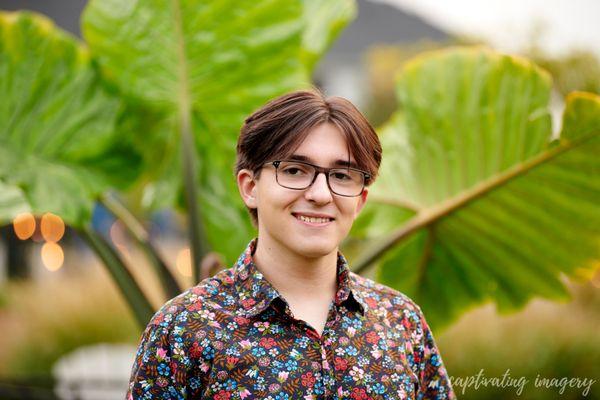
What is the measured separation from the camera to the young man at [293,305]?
141cm

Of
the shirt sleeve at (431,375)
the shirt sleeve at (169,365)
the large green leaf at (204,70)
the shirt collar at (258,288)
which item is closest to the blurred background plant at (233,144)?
the large green leaf at (204,70)

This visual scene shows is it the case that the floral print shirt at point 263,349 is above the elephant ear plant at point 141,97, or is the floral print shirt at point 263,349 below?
below

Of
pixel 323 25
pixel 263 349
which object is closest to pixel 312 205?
pixel 263 349

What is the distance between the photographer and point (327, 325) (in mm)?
1506

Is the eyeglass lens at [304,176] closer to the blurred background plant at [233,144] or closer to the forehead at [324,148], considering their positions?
the forehead at [324,148]

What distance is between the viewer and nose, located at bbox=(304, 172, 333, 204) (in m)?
1.47

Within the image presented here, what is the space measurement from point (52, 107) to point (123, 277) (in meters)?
0.74

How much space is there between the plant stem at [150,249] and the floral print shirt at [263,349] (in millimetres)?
1903

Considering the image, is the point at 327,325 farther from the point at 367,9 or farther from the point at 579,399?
the point at 367,9

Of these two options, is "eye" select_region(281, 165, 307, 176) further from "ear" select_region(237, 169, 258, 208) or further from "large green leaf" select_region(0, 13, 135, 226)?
"large green leaf" select_region(0, 13, 135, 226)

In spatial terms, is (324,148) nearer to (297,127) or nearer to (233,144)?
(297,127)

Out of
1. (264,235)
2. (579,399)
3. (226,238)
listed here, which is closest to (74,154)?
(226,238)

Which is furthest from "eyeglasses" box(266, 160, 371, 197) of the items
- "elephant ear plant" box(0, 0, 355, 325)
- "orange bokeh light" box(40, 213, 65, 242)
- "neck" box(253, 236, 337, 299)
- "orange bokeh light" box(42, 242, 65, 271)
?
"orange bokeh light" box(40, 213, 65, 242)

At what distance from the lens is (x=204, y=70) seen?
3287 millimetres
